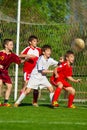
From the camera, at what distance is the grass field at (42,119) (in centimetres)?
1031

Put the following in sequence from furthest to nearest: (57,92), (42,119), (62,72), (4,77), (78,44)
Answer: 1. (78,44)
2. (62,72)
3. (4,77)
4. (57,92)
5. (42,119)

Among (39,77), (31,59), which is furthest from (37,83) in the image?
(31,59)

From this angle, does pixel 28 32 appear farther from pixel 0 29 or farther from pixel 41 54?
pixel 41 54

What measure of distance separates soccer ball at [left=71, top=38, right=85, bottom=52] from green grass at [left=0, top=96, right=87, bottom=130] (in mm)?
2537

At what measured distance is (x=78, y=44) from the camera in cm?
1583

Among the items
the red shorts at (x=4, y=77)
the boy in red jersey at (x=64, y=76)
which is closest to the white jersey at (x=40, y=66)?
the boy in red jersey at (x=64, y=76)

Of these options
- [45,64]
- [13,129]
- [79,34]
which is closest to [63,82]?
[45,64]

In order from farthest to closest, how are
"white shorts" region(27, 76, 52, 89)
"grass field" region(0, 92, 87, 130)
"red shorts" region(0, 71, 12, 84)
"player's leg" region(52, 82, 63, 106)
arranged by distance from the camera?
"red shorts" region(0, 71, 12, 84), "white shorts" region(27, 76, 52, 89), "player's leg" region(52, 82, 63, 106), "grass field" region(0, 92, 87, 130)

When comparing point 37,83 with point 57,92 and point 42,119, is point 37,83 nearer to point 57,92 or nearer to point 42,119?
point 57,92

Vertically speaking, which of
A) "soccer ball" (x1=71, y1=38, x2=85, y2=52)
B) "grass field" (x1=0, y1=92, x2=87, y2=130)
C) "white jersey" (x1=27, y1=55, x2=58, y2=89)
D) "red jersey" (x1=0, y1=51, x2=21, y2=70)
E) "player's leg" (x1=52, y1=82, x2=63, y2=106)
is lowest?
"grass field" (x1=0, y1=92, x2=87, y2=130)

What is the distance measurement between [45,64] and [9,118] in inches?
137

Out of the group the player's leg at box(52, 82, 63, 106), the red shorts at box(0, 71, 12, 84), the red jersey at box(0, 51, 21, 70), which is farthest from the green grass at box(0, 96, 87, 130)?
the red jersey at box(0, 51, 21, 70)

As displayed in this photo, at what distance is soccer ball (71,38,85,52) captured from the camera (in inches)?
620

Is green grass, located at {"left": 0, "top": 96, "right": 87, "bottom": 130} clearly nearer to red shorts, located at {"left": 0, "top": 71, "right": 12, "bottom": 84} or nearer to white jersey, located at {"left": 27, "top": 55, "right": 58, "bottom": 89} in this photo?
white jersey, located at {"left": 27, "top": 55, "right": 58, "bottom": 89}
